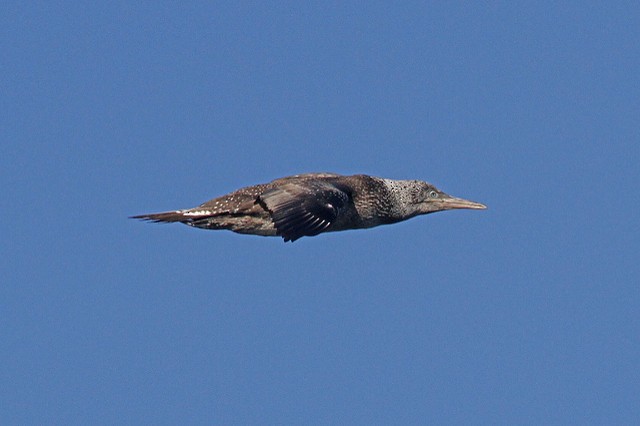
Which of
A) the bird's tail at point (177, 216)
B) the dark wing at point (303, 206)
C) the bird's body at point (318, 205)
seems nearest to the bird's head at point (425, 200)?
the bird's body at point (318, 205)

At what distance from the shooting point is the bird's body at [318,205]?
22.3 meters

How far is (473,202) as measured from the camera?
25.2 metres

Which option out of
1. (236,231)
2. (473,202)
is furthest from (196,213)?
(473,202)

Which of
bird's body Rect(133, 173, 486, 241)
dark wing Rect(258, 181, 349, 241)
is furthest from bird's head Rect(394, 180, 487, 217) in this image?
dark wing Rect(258, 181, 349, 241)

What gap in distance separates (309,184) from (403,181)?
2.52m

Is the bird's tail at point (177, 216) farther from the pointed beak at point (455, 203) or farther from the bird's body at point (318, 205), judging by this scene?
the pointed beak at point (455, 203)

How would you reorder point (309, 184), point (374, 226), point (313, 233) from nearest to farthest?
point (313, 233) → point (309, 184) → point (374, 226)

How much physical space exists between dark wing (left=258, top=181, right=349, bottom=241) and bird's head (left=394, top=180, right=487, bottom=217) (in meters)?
1.89

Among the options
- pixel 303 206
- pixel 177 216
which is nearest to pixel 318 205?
pixel 303 206

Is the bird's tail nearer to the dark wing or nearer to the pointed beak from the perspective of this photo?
the dark wing

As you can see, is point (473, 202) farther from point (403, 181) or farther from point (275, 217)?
point (275, 217)

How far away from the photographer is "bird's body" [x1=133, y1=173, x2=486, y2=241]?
22344 mm

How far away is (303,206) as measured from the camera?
875 inches

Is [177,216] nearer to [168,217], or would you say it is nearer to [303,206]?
[168,217]
